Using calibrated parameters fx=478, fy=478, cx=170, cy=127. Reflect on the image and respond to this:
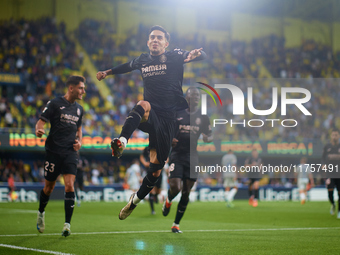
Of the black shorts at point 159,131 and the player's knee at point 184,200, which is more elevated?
the black shorts at point 159,131

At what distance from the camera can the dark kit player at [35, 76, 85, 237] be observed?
8.08 m

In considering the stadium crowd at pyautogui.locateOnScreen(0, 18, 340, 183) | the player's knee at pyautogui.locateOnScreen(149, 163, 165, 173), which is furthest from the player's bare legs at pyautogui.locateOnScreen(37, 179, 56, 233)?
the stadium crowd at pyautogui.locateOnScreen(0, 18, 340, 183)

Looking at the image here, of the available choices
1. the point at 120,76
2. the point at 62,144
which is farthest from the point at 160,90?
the point at 120,76

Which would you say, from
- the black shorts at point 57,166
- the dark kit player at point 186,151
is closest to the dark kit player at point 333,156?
Answer: the dark kit player at point 186,151

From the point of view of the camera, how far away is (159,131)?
674cm

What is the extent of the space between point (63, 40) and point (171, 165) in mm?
25044

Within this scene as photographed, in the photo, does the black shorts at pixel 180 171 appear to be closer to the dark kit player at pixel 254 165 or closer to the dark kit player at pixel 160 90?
the dark kit player at pixel 160 90

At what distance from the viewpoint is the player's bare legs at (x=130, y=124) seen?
576 cm

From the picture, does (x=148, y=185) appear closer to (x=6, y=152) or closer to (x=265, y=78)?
(x=6, y=152)

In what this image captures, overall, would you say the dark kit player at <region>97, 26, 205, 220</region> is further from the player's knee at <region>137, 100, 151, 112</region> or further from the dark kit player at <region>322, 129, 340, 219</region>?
the dark kit player at <region>322, 129, 340, 219</region>

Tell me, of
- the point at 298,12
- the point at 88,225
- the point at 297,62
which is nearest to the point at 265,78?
the point at 297,62

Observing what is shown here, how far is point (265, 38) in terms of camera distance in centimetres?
4325

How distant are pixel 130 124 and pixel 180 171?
3532 mm

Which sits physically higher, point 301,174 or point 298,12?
point 298,12
